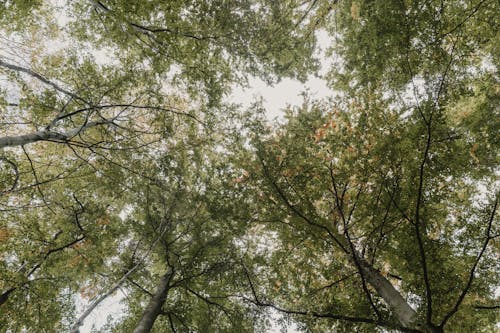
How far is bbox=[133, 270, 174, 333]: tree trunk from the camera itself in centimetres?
562

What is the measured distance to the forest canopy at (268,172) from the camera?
3.76m

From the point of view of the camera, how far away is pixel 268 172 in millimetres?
4297

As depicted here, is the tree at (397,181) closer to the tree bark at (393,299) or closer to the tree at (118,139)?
the tree bark at (393,299)

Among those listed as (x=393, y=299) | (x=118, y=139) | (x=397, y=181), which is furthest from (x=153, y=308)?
(x=397, y=181)

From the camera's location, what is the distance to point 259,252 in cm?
684

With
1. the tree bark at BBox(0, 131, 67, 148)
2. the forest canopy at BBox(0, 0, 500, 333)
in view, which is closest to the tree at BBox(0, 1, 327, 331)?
the forest canopy at BBox(0, 0, 500, 333)

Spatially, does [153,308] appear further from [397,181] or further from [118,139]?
[397,181]

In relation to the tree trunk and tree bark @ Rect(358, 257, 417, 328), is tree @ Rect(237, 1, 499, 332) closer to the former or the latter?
tree bark @ Rect(358, 257, 417, 328)

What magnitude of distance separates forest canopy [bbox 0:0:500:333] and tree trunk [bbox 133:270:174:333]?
5cm

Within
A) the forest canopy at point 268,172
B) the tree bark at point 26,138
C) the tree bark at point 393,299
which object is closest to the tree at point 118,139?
the forest canopy at point 268,172

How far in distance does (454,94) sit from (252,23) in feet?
14.4

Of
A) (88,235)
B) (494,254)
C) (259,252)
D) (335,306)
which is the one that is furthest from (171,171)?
(494,254)

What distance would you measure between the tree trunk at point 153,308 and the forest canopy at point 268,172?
5cm

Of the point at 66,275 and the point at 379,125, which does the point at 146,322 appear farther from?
the point at 379,125
